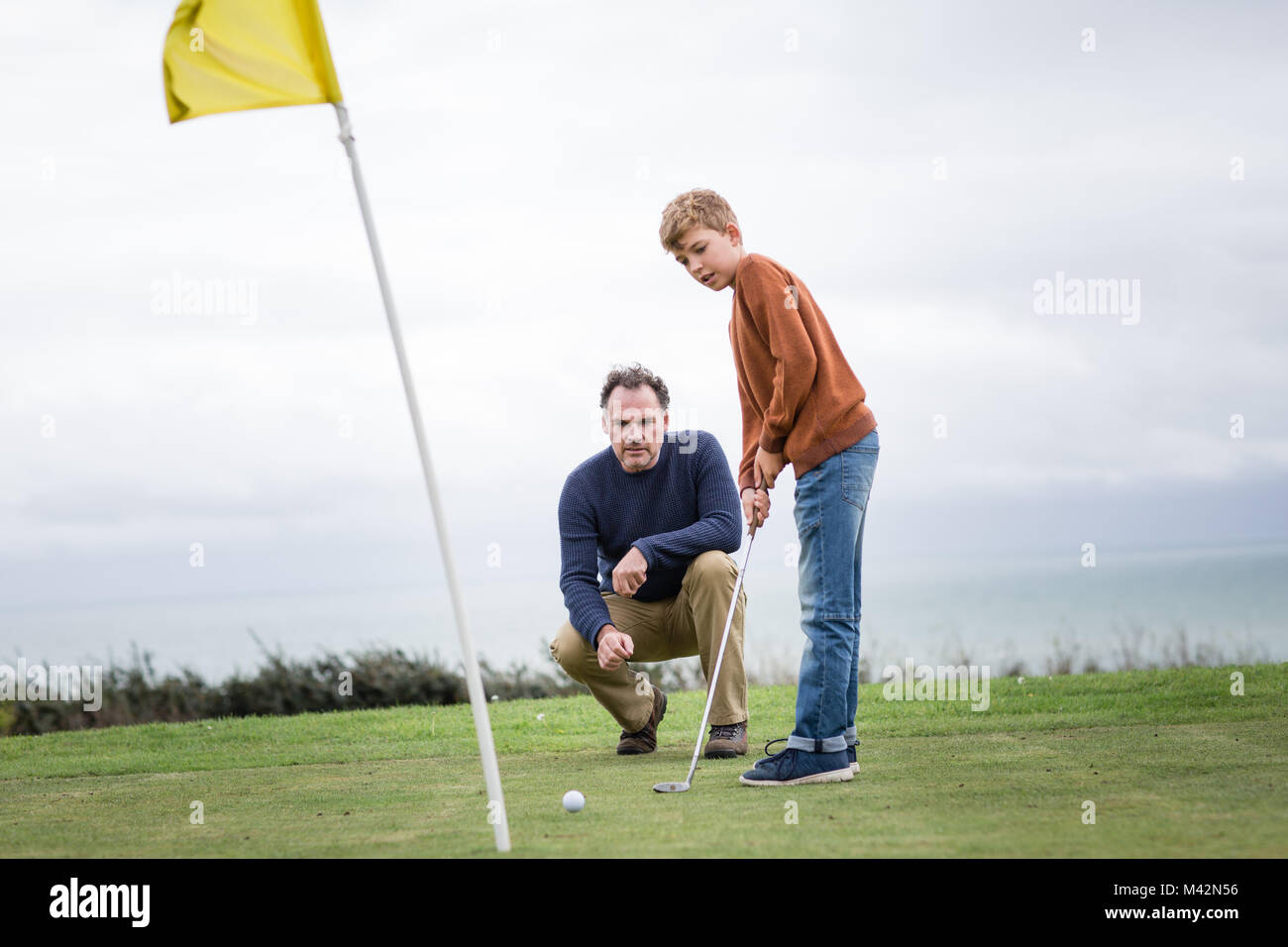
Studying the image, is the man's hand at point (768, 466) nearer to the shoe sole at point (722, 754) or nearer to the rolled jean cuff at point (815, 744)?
the rolled jean cuff at point (815, 744)

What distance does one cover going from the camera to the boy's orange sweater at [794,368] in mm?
3988

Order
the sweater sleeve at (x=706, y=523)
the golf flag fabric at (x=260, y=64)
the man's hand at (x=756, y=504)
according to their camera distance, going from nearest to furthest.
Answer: the golf flag fabric at (x=260, y=64) → the man's hand at (x=756, y=504) → the sweater sleeve at (x=706, y=523)

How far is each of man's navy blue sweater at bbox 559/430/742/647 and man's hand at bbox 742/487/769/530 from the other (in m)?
0.71

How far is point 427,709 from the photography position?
7309 mm

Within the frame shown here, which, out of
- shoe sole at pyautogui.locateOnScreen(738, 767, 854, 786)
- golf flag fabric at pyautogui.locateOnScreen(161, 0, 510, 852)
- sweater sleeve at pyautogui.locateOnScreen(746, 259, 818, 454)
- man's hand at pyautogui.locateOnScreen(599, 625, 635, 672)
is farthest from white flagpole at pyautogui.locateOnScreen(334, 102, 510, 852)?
man's hand at pyautogui.locateOnScreen(599, 625, 635, 672)

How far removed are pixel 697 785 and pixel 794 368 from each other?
145 centimetres

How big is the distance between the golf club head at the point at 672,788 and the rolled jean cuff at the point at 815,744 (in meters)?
0.39

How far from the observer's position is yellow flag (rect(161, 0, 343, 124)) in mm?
3270

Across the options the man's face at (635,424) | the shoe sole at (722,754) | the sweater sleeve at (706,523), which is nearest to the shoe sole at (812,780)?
the shoe sole at (722,754)

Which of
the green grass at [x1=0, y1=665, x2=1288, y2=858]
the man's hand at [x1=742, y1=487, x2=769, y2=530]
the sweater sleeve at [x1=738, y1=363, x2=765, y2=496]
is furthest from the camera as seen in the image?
the sweater sleeve at [x1=738, y1=363, x2=765, y2=496]

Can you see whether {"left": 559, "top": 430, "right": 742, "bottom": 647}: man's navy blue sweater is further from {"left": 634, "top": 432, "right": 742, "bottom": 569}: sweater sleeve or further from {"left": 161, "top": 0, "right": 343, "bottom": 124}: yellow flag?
{"left": 161, "top": 0, "right": 343, "bottom": 124}: yellow flag
